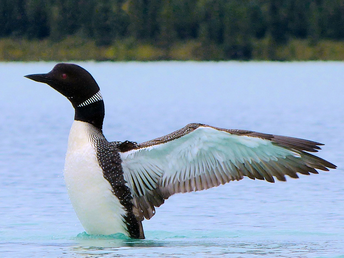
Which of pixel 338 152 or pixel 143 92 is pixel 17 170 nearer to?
pixel 338 152

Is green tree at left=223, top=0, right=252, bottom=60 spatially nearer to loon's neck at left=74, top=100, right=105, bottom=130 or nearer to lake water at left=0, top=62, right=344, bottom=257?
lake water at left=0, top=62, right=344, bottom=257

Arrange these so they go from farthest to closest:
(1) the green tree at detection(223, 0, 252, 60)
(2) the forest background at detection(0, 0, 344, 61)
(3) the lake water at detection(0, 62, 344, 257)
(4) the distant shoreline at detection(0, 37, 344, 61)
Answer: (1) the green tree at detection(223, 0, 252, 60) → (4) the distant shoreline at detection(0, 37, 344, 61) → (2) the forest background at detection(0, 0, 344, 61) → (3) the lake water at detection(0, 62, 344, 257)

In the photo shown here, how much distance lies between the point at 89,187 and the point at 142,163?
0.50 meters

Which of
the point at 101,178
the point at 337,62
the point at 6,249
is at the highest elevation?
the point at 337,62

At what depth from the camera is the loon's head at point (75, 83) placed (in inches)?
274

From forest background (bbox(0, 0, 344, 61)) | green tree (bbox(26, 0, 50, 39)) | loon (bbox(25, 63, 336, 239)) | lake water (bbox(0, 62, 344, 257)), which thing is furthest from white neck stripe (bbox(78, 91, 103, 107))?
green tree (bbox(26, 0, 50, 39))

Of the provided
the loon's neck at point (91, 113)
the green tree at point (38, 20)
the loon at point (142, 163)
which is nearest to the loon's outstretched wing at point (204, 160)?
the loon at point (142, 163)

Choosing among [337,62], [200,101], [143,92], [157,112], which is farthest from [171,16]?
[157,112]

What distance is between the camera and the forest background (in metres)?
63.9

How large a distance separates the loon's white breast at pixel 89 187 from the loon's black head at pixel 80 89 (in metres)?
0.13

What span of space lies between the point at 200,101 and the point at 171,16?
4941 cm

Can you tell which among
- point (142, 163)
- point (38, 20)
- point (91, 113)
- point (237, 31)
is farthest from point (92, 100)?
point (237, 31)

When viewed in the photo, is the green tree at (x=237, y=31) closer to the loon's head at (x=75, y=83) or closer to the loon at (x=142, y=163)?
the loon's head at (x=75, y=83)

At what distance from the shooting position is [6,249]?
265 inches
